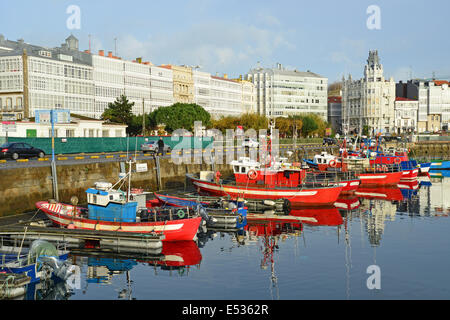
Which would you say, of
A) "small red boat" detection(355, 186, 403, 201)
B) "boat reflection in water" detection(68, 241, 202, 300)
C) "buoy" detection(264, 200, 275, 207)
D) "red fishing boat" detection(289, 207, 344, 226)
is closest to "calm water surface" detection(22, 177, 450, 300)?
"boat reflection in water" detection(68, 241, 202, 300)

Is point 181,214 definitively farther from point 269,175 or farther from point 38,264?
point 269,175

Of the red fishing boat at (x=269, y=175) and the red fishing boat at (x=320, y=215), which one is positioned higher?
the red fishing boat at (x=269, y=175)

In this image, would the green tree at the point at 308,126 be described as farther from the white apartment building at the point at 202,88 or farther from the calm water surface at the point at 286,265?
the calm water surface at the point at 286,265

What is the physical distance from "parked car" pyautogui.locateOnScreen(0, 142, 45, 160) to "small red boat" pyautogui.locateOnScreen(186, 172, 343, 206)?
1549cm

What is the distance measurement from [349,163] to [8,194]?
44.5 m

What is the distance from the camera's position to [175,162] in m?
63.8

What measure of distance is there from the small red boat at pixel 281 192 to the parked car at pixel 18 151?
50.8 feet

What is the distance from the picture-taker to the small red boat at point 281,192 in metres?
50.5

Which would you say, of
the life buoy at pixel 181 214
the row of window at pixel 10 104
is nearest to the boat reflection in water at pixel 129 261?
the life buoy at pixel 181 214

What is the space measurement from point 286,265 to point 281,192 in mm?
19978

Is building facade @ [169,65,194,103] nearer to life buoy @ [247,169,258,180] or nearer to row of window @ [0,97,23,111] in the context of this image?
row of window @ [0,97,23,111]

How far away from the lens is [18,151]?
2046 inches

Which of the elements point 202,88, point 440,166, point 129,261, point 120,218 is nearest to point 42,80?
point 202,88

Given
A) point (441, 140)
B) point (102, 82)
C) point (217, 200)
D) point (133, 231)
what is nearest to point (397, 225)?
point (217, 200)
